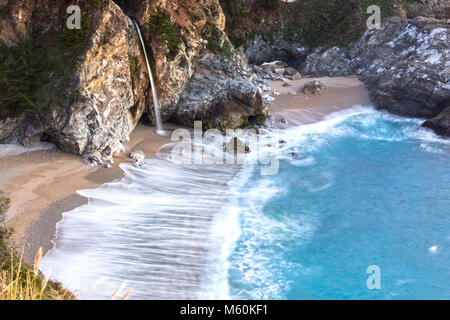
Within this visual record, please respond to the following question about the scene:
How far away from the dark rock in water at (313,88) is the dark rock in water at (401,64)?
254 cm

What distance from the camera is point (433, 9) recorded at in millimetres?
24328

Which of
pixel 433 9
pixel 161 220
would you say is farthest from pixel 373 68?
pixel 161 220

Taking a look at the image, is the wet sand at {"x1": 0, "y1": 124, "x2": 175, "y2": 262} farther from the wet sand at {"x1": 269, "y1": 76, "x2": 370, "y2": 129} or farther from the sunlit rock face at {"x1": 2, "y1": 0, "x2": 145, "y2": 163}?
the wet sand at {"x1": 269, "y1": 76, "x2": 370, "y2": 129}

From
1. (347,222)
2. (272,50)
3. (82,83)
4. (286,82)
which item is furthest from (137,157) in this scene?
(272,50)

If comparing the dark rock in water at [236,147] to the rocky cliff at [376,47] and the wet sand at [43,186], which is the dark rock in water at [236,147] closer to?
the wet sand at [43,186]

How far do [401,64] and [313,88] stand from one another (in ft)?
14.0

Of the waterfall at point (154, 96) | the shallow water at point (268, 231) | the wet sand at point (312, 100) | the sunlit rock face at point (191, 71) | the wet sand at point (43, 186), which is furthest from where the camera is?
the wet sand at point (312, 100)

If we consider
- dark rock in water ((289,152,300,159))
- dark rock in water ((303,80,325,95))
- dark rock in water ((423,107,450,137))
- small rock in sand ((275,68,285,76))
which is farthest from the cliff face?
dark rock in water ((423,107,450,137))

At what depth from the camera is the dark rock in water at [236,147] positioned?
1533 cm

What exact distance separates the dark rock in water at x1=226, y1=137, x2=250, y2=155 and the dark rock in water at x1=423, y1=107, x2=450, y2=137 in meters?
8.22

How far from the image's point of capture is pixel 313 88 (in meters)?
21.1

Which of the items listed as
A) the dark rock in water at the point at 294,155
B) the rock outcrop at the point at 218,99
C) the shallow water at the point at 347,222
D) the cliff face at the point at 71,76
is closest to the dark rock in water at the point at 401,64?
the shallow water at the point at 347,222
